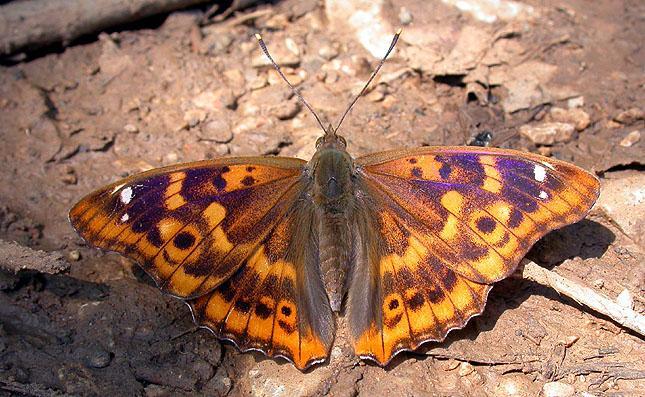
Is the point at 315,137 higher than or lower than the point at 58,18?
lower

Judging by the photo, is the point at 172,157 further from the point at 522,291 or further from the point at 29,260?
the point at 522,291

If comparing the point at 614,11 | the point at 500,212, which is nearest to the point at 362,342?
the point at 500,212

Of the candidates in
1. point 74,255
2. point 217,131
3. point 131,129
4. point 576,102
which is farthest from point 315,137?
point 576,102

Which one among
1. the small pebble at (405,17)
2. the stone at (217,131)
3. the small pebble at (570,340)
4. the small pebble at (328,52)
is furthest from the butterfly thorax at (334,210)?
the small pebble at (405,17)

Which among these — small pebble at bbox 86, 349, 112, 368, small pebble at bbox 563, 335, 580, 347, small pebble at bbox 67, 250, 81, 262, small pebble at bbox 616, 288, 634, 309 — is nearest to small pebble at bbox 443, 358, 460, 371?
small pebble at bbox 563, 335, 580, 347

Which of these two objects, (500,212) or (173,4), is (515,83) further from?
(173,4)

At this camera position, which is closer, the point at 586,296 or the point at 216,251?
the point at 216,251

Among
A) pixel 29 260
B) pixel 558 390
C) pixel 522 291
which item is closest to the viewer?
pixel 558 390

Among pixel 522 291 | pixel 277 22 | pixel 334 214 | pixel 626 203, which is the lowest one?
pixel 522 291
